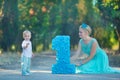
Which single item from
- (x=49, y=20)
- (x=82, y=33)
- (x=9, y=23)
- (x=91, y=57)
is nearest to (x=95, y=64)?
(x=91, y=57)

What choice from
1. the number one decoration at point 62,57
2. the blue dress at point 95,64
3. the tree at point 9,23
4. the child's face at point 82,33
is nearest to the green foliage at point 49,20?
the tree at point 9,23

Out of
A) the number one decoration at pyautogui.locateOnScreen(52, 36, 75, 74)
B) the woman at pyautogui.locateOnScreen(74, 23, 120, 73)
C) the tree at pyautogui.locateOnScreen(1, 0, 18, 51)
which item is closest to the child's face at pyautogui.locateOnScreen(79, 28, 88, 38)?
the woman at pyautogui.locateOnScreen(74, 23, 120, 73)

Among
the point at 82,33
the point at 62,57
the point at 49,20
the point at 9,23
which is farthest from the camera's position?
the point at 49,20

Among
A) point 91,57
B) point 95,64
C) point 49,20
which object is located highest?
point 49,20

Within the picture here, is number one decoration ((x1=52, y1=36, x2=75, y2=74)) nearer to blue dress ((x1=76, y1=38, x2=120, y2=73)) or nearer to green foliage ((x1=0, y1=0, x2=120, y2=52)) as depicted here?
blue dress ((x1=76, y1=38, x2=120, y2=73))

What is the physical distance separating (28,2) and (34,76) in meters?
A: 16.4

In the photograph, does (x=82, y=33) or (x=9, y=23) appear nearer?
(x=82, y=33)

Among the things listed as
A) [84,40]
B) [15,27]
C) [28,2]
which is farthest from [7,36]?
[84,40]

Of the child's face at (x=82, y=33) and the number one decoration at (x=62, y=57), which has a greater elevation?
the child's face at (x=82, y=33)

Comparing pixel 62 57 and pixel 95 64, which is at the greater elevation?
pixel 62 57

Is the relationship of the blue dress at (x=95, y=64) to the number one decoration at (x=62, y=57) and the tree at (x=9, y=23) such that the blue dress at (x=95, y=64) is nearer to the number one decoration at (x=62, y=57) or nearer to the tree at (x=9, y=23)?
the number one decoration at (x=62, y=57)

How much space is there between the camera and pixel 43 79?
1177 cm

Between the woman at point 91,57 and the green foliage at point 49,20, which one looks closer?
the woman at point 91,57

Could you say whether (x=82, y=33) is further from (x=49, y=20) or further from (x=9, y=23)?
(x=49, y=20)
